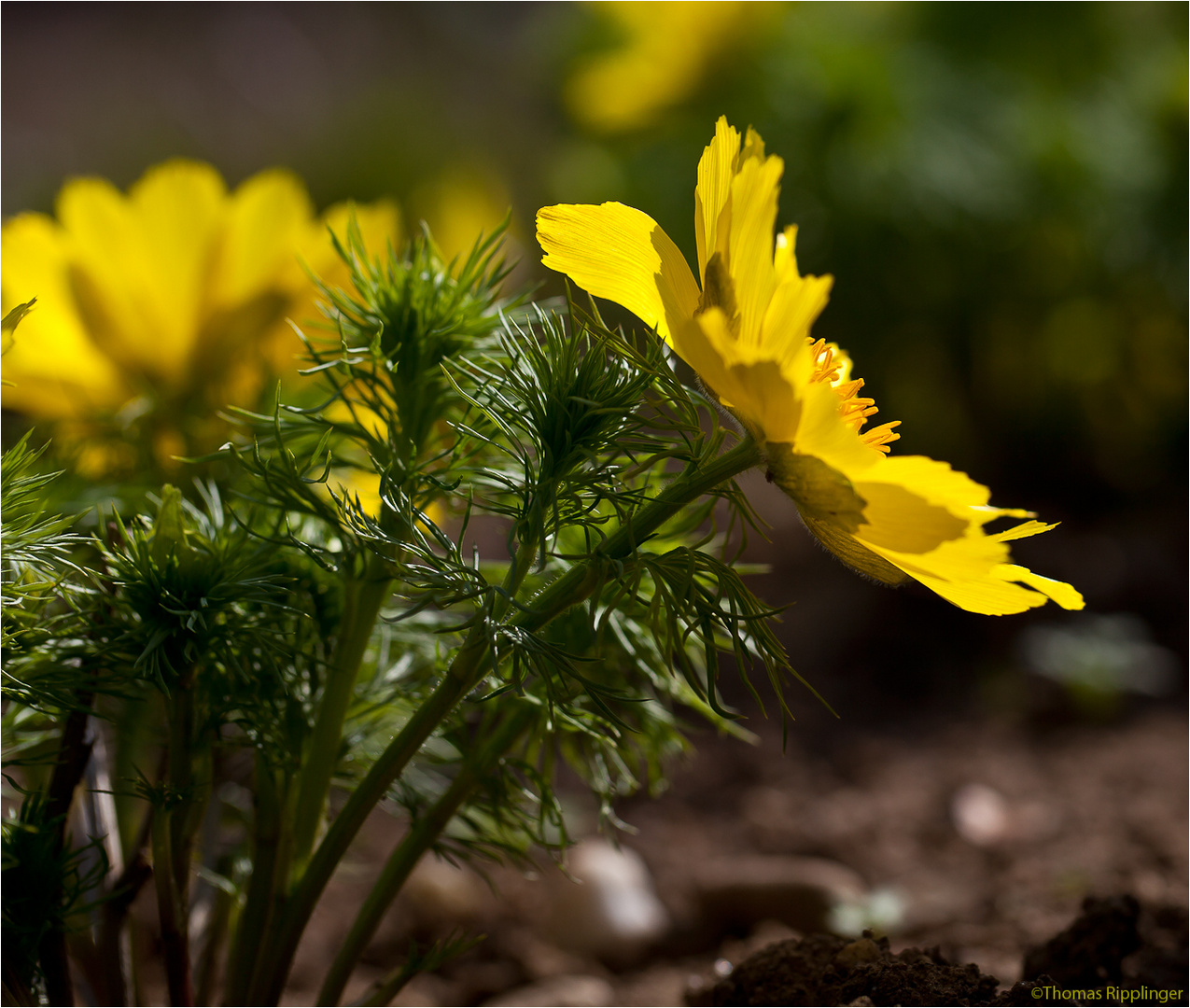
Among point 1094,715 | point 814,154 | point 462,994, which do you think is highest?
point 814,154

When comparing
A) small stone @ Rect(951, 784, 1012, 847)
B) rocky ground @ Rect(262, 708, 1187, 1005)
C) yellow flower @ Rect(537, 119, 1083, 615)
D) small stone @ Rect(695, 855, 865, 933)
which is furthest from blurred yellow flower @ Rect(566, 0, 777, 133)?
yellow flower @ Rect(537, 119, 1083, 615)

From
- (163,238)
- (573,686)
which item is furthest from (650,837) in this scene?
(163,238)

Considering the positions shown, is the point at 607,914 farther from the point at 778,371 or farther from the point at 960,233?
the point at 960,233

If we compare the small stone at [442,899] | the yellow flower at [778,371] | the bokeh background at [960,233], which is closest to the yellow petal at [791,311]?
the yellow flower at [778,371]

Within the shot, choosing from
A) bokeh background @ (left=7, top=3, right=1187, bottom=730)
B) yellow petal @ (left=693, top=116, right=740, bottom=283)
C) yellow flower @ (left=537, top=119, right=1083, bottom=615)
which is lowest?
yellow flower @ (left=537, top=119, right=1083, bottom=615)

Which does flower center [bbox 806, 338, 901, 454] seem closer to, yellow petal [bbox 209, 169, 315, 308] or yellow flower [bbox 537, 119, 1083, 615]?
yellow flower [bbox 537, 119, 1083, 615]

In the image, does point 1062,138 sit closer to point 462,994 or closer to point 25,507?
point 462,994
